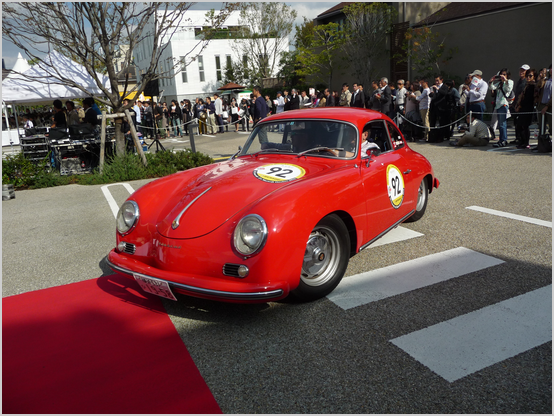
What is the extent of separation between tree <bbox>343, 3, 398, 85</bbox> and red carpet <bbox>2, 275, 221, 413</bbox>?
26.6 meters

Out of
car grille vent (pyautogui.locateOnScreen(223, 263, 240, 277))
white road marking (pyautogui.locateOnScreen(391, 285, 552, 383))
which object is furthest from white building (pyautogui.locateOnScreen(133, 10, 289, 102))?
white road marking (pyautogui.locateOnScreen(391, 285, 552, 383))

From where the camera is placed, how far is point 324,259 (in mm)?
3719

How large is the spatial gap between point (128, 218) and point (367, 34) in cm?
2643

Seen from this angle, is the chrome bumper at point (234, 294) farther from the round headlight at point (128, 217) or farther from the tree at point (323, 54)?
the tree at point (323, 54)

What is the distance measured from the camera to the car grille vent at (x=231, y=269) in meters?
3.15

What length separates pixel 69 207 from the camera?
26.0ft

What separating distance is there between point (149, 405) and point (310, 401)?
911mm

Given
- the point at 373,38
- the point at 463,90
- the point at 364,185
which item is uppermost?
the point at 373,38

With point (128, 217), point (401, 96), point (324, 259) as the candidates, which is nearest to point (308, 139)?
point (324, 259)

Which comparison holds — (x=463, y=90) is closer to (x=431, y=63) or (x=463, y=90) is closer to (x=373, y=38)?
(x=431, y=63)

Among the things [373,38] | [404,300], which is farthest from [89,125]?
[373,38]

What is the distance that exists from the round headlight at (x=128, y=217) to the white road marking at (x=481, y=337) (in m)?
2.35

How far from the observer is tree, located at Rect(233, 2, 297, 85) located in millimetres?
39594

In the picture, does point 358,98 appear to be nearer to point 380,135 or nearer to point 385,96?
point 385,96
